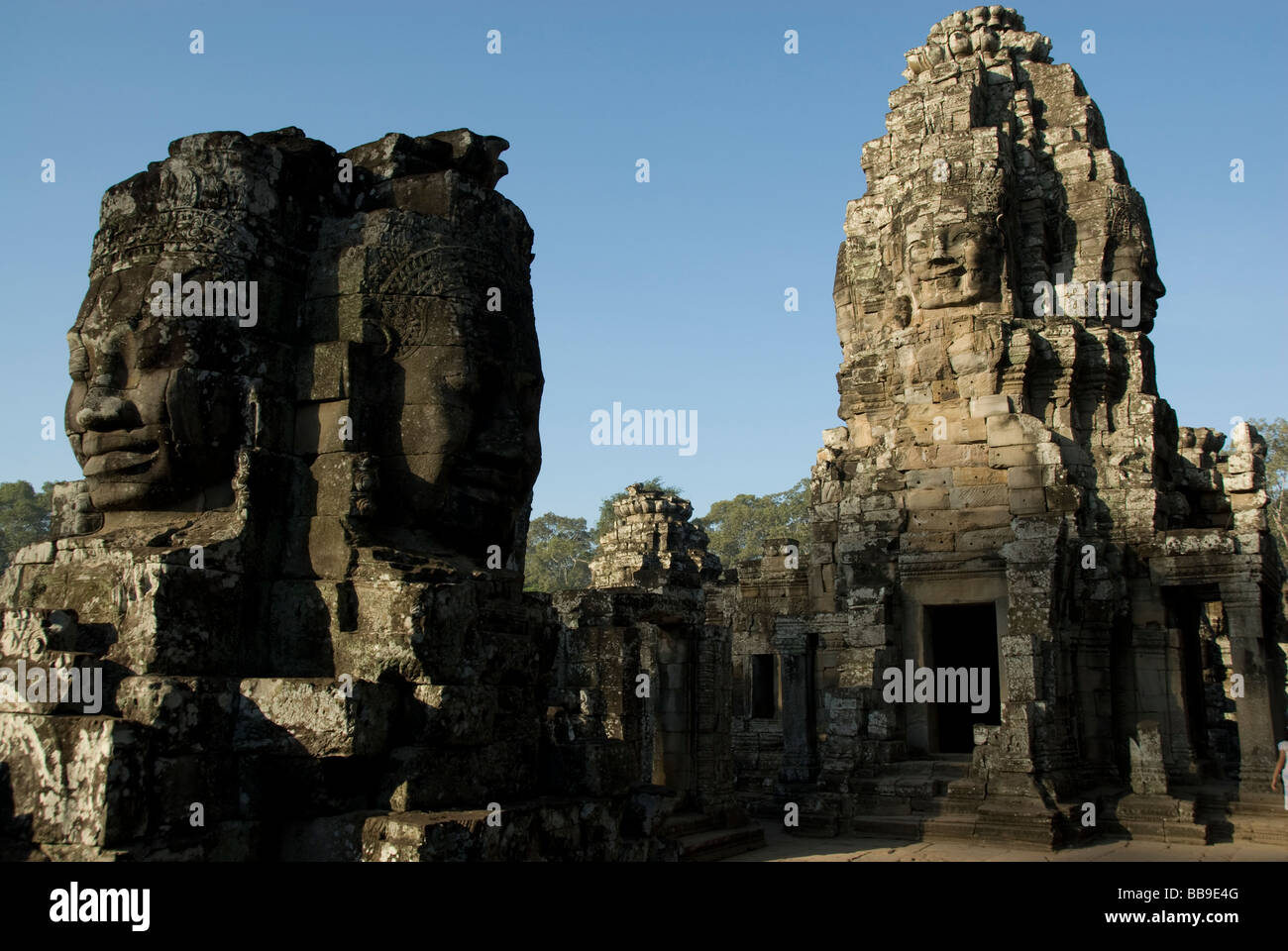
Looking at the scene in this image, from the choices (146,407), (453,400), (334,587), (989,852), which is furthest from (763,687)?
(146,407)

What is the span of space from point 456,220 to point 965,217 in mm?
12101

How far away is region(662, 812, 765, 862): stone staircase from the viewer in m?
12.1

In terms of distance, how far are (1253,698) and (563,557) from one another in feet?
182

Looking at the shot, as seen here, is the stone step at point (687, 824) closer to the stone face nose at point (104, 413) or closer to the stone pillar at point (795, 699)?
the stone pillar at point (795, 699)

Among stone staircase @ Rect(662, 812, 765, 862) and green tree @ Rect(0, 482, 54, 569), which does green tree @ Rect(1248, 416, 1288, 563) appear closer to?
stone staircase @ Rect(662, 812, 765, 862)

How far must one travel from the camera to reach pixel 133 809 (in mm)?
4465

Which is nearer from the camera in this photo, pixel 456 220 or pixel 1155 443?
pixel 456 220

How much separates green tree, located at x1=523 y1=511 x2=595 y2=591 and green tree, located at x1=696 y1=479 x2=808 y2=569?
25.7ft

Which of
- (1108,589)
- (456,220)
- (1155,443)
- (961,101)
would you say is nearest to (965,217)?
(961,101)

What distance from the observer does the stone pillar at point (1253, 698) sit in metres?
14.0

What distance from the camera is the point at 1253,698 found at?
14.1 m

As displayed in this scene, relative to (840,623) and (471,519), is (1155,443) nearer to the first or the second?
(840,623)

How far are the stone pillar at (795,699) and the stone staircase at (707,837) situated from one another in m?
2.65

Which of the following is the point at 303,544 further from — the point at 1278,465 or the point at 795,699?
the point at 1278,465
